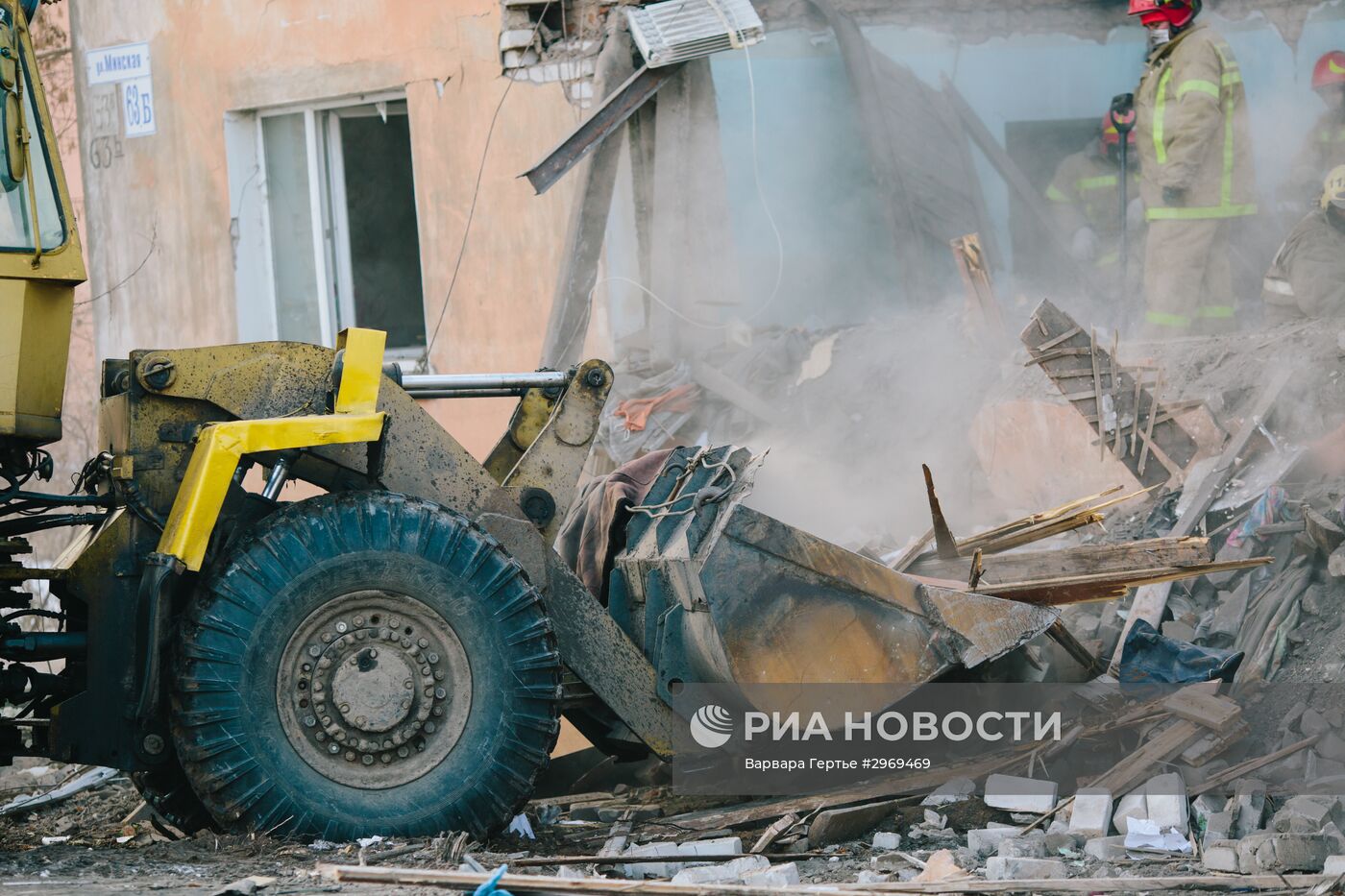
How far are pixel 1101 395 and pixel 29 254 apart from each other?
15.8 ft

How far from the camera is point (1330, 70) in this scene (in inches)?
424

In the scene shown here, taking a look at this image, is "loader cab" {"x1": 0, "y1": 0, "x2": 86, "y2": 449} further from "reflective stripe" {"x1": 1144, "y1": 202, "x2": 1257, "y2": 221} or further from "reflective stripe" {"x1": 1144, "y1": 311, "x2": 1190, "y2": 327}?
"reflective stripe" {"x1": 1144, "y1": 202, "x2": 1257, "y2": 221}

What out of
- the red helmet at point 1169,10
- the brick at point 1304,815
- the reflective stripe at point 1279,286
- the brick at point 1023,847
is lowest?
the brick at point 1023,847

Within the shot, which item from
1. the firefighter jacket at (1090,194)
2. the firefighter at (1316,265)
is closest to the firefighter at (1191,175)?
the firefighter at (1316,265)

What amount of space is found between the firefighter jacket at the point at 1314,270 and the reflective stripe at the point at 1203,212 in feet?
2.00

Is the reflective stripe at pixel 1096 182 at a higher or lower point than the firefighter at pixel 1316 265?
higher

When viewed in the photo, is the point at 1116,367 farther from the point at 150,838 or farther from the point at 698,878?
the point at 150,838

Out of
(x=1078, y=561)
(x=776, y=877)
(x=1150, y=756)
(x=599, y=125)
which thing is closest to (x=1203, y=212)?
(x=599, y=125)

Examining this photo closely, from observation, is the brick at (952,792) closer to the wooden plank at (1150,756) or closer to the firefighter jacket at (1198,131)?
the wooden plank at (1150,756)

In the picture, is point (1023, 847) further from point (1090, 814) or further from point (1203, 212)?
point (1203, 212)

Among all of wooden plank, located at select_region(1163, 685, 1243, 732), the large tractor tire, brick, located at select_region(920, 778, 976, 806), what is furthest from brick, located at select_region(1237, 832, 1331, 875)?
the large tractor tire

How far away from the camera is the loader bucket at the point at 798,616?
5.06 metres

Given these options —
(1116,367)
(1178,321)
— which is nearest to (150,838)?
(1116,367)

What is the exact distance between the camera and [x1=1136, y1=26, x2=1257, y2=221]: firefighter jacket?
909cm
